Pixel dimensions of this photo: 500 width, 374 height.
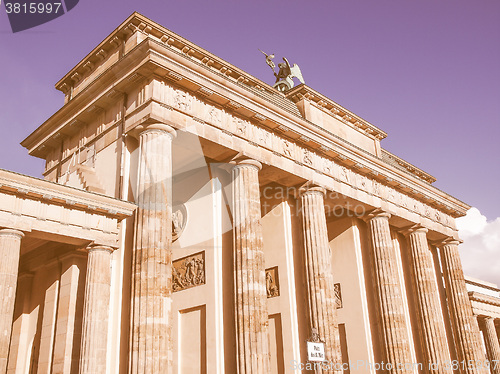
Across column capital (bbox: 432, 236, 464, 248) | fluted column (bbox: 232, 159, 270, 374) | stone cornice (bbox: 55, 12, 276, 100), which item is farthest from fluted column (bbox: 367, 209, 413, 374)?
stone cornice (bbox: 55, 12, 276, 100)

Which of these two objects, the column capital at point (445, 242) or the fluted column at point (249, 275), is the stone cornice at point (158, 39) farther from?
the column capital at point (445, 242)

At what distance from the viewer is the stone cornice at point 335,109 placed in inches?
893

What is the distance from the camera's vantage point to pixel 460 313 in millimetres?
26969

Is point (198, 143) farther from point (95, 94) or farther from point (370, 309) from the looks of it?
point (370, 309)

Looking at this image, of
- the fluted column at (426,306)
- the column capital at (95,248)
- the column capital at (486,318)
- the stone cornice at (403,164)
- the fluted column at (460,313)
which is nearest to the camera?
the column capital at (95,248)

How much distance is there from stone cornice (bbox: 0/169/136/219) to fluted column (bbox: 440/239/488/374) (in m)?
20.4

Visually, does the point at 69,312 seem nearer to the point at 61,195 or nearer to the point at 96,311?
the point at 96,311

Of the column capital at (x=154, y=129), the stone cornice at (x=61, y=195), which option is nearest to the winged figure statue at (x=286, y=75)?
the column capital at (x=154, y=129)

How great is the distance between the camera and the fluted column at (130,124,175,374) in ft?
41.2

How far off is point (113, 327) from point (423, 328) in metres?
16.6

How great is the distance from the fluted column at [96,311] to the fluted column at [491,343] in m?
31.1

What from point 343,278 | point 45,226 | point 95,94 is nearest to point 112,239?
point 45,226

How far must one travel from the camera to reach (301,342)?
1880cm

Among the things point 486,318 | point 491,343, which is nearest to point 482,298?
point 486,318
